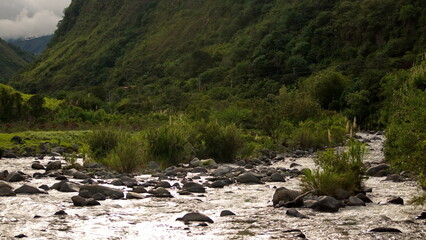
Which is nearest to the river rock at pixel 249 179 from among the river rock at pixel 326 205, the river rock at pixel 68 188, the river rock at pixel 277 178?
the river rock at pixel 277 178

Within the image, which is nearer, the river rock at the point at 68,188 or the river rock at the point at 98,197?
the river rock at the point at 98,197

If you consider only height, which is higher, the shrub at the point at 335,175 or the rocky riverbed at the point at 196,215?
the shrub at the point at 335,175

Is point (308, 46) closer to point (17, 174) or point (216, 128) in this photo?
point (216, 128)

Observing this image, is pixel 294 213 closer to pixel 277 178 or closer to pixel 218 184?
pixel 218 184

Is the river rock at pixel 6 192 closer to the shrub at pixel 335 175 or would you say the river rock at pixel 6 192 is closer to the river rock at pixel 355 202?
the shrub at pixel 335 175

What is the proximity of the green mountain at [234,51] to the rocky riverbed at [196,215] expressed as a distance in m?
40.4

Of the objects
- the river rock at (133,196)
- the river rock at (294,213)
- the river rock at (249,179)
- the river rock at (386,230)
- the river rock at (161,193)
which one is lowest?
the river rock at (249,179)

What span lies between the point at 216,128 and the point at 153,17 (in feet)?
516

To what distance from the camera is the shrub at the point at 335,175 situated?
11.0m

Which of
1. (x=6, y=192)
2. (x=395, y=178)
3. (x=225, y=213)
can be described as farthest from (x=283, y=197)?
(x=6, y=192)

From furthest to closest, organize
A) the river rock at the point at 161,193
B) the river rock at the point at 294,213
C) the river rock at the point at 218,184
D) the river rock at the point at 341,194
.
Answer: the river rock at the point at 218,184, the river rock at the point at 161,193, the river rock at the point at 341,194, the river rock at the point at 294,213

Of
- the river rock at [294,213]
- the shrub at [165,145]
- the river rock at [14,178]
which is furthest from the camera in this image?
the shrub at [165,145]

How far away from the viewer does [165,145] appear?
2011 centimetres

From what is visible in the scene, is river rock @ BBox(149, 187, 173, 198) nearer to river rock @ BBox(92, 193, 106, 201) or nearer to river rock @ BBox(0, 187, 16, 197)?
river rock @ BBox(92, 193, 106, 201)
